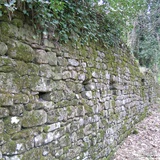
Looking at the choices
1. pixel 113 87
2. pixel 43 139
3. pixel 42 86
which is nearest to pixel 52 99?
pixel 42 86

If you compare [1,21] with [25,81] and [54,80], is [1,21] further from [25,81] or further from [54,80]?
[54,80]

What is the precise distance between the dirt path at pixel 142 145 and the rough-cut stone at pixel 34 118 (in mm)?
2384

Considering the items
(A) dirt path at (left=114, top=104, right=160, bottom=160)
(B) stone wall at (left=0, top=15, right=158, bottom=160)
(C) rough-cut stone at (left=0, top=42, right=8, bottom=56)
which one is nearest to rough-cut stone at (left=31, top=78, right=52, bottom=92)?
(B) stone wall at (left=0, top=15, right=158, bottom=160)

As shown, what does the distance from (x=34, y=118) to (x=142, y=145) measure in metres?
3.38

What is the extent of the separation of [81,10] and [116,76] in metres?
1.95

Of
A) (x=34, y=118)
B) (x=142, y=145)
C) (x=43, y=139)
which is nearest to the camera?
(x=34, y=118)

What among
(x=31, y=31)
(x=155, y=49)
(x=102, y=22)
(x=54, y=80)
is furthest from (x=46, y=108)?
(x=155, y=49)

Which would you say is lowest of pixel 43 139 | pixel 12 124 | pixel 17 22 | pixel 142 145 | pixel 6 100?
pixel 142 145

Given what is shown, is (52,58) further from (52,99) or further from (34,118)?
(34,118)

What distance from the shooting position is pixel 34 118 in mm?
2096

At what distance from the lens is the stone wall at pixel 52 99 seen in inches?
72.9

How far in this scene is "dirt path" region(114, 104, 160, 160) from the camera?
4.02 meters

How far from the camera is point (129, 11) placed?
418cm

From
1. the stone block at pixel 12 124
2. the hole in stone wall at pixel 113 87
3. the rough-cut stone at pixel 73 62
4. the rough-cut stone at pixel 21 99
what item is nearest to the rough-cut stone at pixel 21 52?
the rough-cut stone at pixel 21 99
